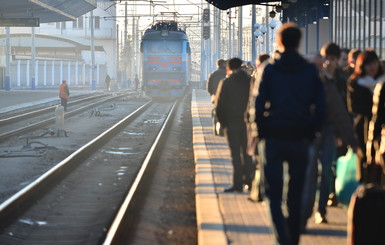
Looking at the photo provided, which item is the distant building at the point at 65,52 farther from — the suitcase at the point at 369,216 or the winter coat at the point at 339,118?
the suitcase at the point at 369,216

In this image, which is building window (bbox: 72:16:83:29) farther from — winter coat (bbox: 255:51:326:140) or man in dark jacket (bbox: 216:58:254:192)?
winter coat (bbox: 255:51:326:140)

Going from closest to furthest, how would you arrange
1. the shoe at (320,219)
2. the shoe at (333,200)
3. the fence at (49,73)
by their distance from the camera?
the shoe at (320,219) < the shoe at (333,200) < the fence at (49,73)

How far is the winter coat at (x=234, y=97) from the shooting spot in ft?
32.3

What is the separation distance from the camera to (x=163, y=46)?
132ft

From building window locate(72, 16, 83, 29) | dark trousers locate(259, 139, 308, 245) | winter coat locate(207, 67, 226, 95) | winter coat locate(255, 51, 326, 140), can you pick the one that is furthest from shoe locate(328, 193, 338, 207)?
building window locate(72, 16, 83, 29)

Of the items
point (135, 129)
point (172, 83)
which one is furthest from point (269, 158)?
point (172, 83)

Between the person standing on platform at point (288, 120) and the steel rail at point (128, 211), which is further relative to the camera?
the steel rail at point (128, 211)

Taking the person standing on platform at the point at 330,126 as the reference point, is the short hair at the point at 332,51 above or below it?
above

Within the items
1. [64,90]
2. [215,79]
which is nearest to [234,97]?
[215,79]

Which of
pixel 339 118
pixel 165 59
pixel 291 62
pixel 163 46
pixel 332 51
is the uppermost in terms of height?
pixel 163 46

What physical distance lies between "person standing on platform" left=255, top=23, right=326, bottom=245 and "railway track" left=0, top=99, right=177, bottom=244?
103 inches

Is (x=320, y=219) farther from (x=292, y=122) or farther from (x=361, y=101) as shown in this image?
(x=292, y=122)

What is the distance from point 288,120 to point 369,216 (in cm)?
98

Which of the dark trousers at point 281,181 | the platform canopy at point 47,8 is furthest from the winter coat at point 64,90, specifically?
the dark trousers at point 281,181
